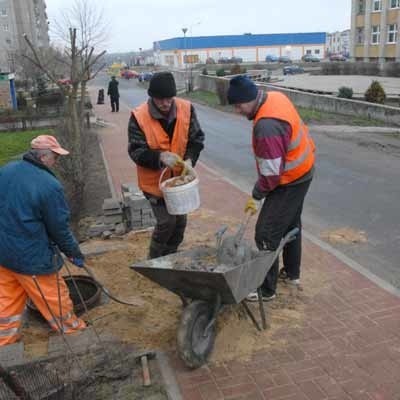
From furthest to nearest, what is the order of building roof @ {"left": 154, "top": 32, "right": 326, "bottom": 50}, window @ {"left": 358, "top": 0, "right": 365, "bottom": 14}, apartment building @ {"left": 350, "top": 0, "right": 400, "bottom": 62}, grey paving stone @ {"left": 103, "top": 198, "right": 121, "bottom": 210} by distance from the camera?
building roof @ {"left": 154, "top": 32, "right": 326, "bottom": 50} → window @ {"left": 358, "top": 0, "right": 365, "bottom": 14} → apartment building @ {"left": 350, "top": 0, "right": 400, "bottom": 62} → grey paving stone @ {"left": 103, "top": 198, "right": 121, "bottom": 210}

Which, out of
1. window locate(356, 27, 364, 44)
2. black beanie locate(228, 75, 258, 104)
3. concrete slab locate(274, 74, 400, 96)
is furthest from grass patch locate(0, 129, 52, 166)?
window locate(356, 27, 364, 44)

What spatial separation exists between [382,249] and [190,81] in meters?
32.0

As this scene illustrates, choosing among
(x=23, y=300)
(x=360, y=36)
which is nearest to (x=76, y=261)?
(x=23, y=300)

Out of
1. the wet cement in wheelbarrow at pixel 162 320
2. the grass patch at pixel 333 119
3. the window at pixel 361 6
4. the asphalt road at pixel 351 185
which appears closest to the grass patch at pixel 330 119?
the grass patch at pixel 333 119

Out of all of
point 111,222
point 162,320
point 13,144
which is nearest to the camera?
point 162,320

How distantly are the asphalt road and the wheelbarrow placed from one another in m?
2.16

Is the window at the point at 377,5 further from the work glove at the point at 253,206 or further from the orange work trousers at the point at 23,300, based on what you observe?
the orange work trousers at the point at 23,300

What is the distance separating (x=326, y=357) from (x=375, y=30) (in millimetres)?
51903

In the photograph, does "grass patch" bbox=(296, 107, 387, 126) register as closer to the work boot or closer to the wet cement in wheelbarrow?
the wet cement in wheelbarrow

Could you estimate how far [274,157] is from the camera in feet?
13.1

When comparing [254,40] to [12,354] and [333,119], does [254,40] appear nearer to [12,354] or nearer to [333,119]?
[333,119]

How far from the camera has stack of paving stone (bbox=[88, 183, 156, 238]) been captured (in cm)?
685

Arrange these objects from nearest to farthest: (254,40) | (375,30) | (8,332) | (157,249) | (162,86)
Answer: (8,332) < (162,86) < (157,249) < (375,30) < (254,40)

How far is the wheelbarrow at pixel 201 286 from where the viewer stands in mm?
3523
